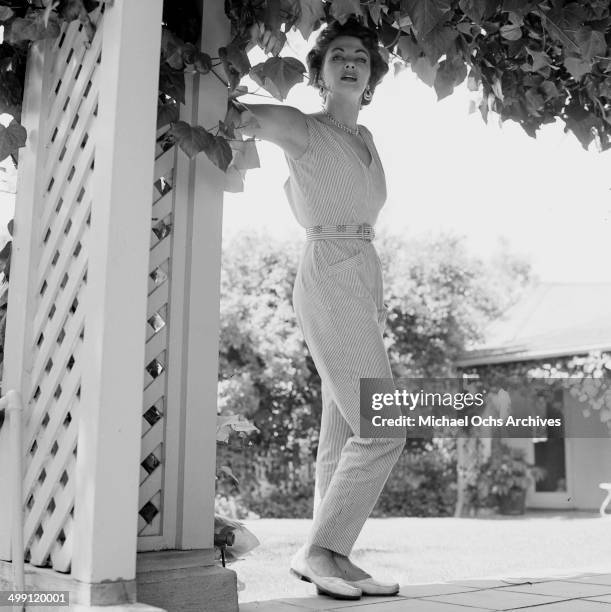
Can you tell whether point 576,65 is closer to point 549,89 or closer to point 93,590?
point 549,89

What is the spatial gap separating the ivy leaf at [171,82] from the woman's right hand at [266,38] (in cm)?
23

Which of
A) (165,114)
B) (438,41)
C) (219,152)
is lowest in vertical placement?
(219,152)

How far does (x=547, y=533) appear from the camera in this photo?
7.61m

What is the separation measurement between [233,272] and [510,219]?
1343 centimetres

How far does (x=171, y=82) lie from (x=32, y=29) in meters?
0.39

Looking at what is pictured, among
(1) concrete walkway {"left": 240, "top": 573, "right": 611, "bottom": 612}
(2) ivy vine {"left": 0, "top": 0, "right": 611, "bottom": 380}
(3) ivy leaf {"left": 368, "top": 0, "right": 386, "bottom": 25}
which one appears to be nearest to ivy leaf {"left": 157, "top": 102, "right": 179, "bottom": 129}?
(2) ivy vine {"left": 0, "top": 0, "right": 611, "bottom": 380}

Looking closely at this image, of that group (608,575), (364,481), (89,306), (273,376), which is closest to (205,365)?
(89,306)

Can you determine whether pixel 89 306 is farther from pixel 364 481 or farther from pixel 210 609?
pixel 364 481

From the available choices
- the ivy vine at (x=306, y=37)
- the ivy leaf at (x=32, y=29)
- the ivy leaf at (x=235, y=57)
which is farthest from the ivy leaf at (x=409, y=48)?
the ivy leaf at (x=32, y=29)

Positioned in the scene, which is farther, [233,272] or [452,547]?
[233,272]

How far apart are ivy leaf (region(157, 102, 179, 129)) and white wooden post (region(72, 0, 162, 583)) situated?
29 cm

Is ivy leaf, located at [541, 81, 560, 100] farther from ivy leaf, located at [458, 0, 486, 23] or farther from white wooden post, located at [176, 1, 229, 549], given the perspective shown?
white wooden post, located at [176, 1, 229, 549]

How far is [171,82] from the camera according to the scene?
7.53 ft

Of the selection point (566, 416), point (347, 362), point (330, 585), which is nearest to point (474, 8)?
point (347, 362)
